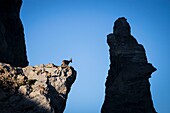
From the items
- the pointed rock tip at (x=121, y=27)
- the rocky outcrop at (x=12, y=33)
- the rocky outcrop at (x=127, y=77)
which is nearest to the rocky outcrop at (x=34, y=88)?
the rocky outcrop at (x=12, y=33)

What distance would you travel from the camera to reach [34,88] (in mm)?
13203

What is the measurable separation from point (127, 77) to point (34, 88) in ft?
167

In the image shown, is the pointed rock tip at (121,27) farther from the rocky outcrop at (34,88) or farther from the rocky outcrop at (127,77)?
the rocky outcrop at (34,88)

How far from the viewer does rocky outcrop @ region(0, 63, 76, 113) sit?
1202cm

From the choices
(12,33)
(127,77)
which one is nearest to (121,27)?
(127,77)

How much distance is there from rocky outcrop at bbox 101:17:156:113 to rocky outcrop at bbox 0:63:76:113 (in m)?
47.2

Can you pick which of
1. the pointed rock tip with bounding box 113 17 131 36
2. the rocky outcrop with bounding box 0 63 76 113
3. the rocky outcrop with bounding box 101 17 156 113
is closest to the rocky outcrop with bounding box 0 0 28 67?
the rocky outcrop with bounding box 0 63 76 113

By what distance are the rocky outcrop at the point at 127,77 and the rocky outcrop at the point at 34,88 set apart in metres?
47.2

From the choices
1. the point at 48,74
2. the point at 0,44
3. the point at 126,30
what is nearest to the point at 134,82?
the point at 126,30

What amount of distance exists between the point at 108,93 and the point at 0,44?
135 feet

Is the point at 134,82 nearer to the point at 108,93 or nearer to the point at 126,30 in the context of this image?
the point at 108,93

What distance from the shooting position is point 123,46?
65.6 m

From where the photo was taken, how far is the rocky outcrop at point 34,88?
1202 cm

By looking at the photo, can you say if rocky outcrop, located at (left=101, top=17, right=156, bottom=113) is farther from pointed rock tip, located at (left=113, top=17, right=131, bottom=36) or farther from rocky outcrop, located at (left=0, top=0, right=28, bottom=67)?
rocky outcrop, located at (left=0, top=0, right=28, bottom=67)
